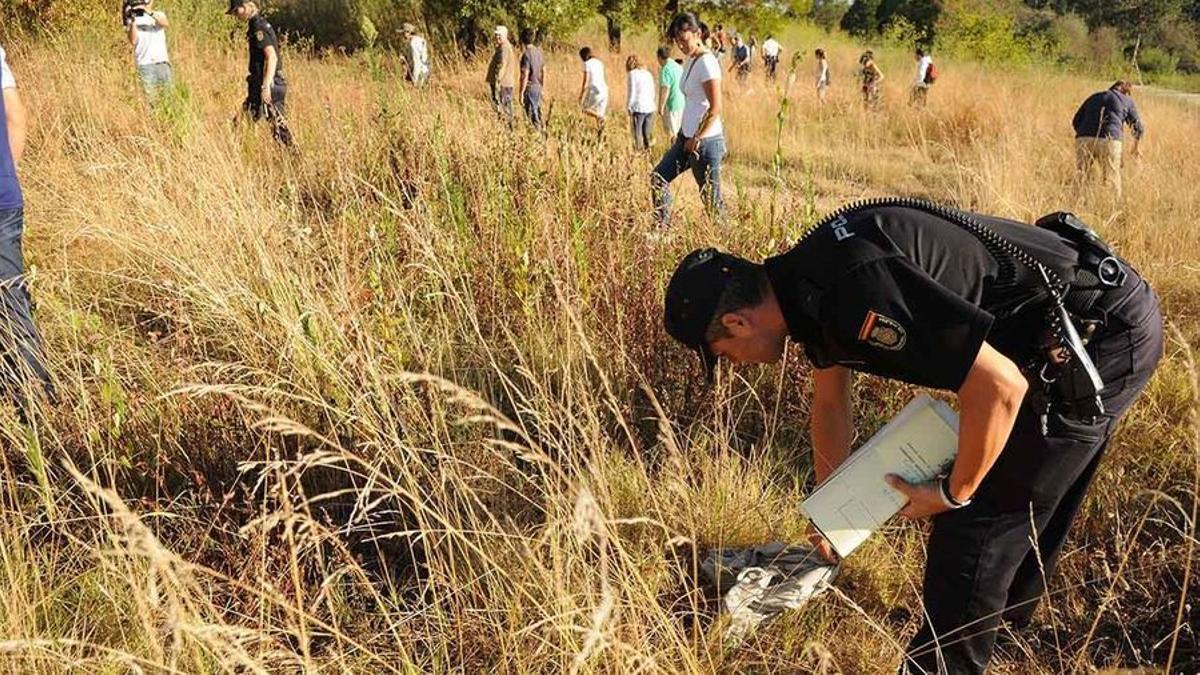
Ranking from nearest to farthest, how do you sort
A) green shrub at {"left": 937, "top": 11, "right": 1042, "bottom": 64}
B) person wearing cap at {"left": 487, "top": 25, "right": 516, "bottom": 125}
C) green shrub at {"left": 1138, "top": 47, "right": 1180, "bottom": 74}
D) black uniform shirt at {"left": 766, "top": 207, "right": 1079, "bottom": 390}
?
1. black uniform shirt at {"left": 766, "top": 207, "right": 1079, "bottom": 390}
2. person wearing cap at {"left": 487, "top": 25, "right": 516, "bottom": 125}
3. green shrub at {"left": 937, "top": 11, "right": 1042, "bottom": 64}
4. green shrub at {"left": 1138, "top": 47, "right": 1180, "bottom": 74}

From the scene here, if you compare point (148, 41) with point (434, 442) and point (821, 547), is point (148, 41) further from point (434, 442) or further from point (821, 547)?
point (821, 547)

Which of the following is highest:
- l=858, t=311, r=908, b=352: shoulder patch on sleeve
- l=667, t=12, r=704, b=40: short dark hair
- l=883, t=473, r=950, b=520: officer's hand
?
l=667, t=12, r=704, b=40: short dark hair

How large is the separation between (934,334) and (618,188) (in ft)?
7.72

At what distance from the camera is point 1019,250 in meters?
1.50

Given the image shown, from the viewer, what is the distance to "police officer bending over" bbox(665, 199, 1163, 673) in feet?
4.43

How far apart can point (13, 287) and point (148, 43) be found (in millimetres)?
4949

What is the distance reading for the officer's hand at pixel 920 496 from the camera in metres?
1.57

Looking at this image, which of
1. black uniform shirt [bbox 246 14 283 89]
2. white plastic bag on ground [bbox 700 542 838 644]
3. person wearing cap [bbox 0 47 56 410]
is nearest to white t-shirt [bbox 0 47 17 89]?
person wearing cap [bbox 0 47 56 410]

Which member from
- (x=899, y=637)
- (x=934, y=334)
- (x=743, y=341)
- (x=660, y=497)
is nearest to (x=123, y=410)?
(x=660, y=497)

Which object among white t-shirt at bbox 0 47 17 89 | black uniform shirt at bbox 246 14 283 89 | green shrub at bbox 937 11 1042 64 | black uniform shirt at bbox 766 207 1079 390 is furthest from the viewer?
green shrub at bbox 937 11 1042 64

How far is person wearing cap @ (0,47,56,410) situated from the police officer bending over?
199cm

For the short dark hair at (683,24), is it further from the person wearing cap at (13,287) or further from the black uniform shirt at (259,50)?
→ the person wearing cap at (13,287)

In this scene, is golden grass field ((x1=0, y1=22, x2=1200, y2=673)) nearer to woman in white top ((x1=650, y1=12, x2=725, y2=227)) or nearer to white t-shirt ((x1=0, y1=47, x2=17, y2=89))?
white t-shirt ((x1=0, y1=47, x2=17, y2=89))

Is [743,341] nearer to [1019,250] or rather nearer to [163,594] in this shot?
[1019,250]
